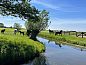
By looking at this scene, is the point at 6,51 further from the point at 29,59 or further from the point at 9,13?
the point at 9,13

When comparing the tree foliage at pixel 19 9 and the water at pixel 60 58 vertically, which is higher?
the tree foliage at pixel 19 9

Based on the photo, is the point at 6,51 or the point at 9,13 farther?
the point at 9,13

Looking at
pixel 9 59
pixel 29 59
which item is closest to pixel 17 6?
pixel 29 59

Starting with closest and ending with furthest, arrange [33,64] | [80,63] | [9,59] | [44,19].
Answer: [9,59] < [33,64] < [80,63] < [44,19]

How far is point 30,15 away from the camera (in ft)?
123

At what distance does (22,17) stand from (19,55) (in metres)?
8.82

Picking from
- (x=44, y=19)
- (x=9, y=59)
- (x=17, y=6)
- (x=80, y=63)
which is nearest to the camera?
(x=9, y=59)

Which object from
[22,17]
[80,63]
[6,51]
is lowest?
[80,63]

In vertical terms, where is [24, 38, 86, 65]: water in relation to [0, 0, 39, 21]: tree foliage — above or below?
below

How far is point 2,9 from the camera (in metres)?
37.3

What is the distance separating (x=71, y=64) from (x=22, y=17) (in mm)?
10905

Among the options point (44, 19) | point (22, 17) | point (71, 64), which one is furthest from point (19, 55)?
point (44, 19)

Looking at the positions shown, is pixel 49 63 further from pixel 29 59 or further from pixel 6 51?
pixel 6 51

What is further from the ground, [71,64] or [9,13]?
[9,13]
